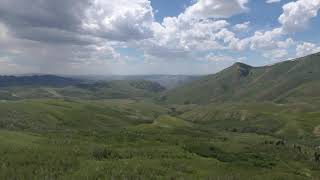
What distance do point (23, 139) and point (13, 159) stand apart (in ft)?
143

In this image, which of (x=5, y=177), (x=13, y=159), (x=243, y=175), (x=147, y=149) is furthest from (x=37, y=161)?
(x=243, y=175)

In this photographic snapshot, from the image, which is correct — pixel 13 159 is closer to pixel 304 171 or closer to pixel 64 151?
pixel 64 151

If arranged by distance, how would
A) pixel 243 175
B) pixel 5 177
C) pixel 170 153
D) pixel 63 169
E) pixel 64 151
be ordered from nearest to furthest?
pixel 5 177 → pixel 63 169 → pixel 243 175 → pixel 64 151 → pixel 170 153

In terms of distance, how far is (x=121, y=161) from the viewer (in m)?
164

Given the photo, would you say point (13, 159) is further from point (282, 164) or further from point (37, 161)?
point (282, 164)

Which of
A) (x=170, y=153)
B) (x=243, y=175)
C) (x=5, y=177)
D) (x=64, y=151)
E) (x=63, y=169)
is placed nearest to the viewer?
(x=5, y=177)

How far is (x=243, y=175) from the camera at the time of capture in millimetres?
158125

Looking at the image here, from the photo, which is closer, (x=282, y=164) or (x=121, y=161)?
(x=121, y=161)

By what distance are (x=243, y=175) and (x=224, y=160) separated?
3405cm

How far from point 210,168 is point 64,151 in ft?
183

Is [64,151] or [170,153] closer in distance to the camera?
[64,151]

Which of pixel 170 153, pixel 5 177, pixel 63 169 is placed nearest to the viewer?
pixel 5 177

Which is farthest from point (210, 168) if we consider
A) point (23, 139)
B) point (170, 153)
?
point (23, 139)

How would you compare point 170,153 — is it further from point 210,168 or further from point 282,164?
point 282,164
